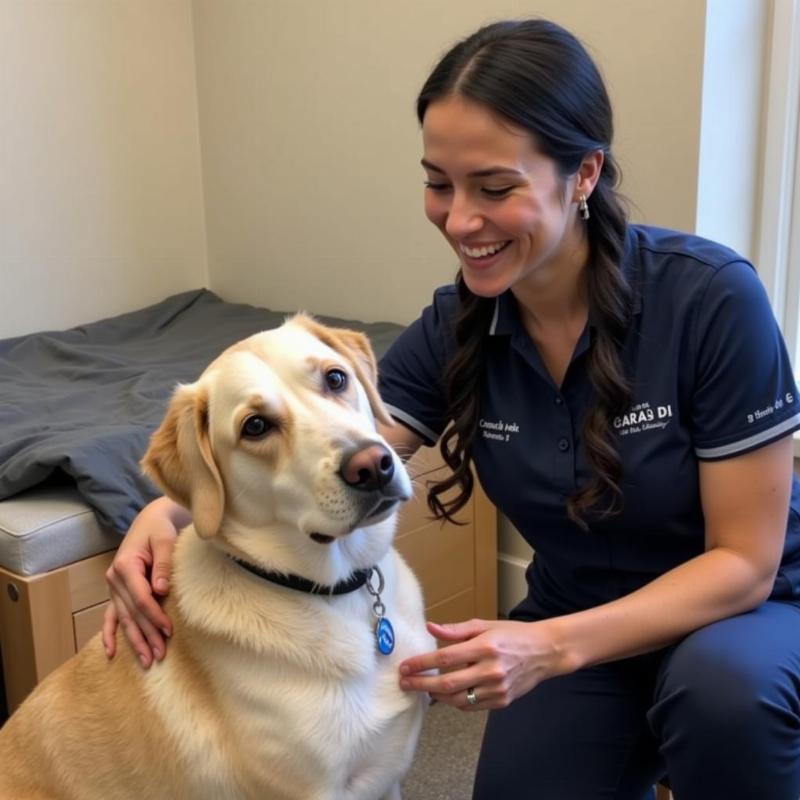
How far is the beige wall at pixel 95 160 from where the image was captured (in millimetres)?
2754

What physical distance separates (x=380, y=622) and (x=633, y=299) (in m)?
0.53

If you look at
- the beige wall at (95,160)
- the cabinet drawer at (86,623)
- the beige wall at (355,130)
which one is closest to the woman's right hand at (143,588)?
the cabinet drawer at (86,623)

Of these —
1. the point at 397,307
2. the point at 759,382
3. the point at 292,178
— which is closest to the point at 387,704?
the point at 759,382

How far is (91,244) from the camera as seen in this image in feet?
9.72

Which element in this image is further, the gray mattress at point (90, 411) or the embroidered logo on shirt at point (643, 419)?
the gray mattress at point (90, 411)

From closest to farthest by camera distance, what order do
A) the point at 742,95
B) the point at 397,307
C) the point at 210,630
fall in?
the point at 210,630, the point at 742,95, the point at 397,307

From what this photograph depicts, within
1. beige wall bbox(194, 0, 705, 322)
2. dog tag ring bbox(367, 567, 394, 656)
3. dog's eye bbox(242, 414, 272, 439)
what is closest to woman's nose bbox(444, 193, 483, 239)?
dog's eye bbox(242, 414, 272, 439)

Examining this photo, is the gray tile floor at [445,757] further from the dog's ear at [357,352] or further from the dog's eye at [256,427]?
the dog's eye at [256,427]

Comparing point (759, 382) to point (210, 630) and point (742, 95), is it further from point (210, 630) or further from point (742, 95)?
point (742, 95)

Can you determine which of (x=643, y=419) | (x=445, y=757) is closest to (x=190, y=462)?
(x=643, y=419)

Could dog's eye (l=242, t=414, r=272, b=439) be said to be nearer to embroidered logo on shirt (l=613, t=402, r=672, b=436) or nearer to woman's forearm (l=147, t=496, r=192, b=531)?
woman's forearm (l=147, t=496, r=192, b=531)

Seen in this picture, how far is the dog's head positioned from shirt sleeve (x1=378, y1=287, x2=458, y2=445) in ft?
0.87

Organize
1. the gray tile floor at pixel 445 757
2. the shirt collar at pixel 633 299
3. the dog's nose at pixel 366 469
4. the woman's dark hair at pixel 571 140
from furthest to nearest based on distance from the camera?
the gray tile floor at pixel 445 757 < the shirt collar at pixel 633 299 < the woman's dark hair at pixel 571 140 < the dog's nose at pixel 366 469

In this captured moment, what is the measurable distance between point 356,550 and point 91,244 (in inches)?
83.3
